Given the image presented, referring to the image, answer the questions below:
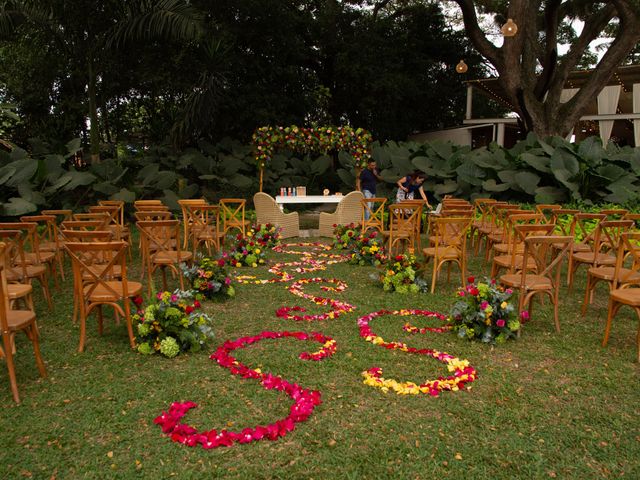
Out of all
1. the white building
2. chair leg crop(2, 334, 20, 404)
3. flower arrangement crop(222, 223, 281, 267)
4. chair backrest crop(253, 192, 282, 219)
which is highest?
the white building

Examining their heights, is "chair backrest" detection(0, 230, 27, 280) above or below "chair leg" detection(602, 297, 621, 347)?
above

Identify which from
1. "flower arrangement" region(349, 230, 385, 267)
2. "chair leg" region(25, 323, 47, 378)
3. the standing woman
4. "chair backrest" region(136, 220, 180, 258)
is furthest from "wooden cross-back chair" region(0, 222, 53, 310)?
the standing woman

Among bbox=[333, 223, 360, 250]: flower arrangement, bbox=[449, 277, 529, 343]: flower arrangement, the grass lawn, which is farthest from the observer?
bbox=[333, 223, 360, 250]: flower arrangement

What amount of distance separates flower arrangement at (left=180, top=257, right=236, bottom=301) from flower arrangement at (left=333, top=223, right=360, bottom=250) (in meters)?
2.94

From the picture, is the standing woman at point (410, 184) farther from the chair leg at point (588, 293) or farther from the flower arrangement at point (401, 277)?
the chair leg at point (588, 293)

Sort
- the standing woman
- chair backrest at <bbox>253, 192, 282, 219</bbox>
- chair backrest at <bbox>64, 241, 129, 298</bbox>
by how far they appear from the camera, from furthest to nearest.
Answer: the standing woman < chair backrest at <bbox>253, 192, 282, 219</bbox> < chair backrest at <bbox>64, 241, 129, 298</bbox>

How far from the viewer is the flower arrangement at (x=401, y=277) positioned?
5680 millimetres

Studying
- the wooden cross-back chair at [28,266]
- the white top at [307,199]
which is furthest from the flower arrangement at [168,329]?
the white top at [307,199]

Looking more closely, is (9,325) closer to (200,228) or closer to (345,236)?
(200,228)

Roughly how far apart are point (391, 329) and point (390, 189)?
9.36 m

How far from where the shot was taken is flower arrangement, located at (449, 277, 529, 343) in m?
4.14

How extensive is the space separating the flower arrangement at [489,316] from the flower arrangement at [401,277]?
1.42 m

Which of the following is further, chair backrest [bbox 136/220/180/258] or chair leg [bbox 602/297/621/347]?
chair backrest [bbox 136/220/180/258]

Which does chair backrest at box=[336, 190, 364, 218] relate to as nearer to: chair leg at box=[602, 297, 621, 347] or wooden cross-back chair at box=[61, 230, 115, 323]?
wooden cross-back chair at box=[61, 230, 115, 323]
